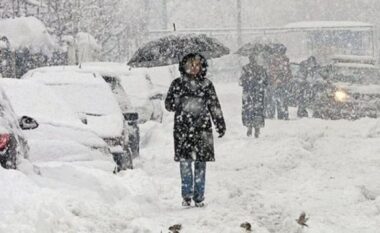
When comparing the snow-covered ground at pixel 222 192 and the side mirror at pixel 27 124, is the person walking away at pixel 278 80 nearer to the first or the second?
the snow-covered ground at pixel 222 192

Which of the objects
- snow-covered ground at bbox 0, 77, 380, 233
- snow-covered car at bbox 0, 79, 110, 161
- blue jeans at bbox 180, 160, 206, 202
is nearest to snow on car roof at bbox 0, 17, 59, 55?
snow-covered ground at bbox 0, 77, 380, 233

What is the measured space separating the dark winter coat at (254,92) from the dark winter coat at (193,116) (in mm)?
7433

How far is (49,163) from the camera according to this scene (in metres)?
8.51

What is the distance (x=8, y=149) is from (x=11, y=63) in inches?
643

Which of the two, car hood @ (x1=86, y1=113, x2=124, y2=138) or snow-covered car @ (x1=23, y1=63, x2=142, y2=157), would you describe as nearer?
car hood @ (x1=86, y1=113, x2=124, y2=138)

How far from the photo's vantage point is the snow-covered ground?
252 inches

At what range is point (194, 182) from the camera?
28.5 ft

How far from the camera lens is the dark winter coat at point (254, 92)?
52.9 ft

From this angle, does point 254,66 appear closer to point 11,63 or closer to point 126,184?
point 126,184

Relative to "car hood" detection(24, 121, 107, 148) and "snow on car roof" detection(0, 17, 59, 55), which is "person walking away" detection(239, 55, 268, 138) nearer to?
"car hood" detection(24, 121, 107, 148)

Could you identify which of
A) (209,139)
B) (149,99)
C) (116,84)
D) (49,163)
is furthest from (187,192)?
(149,99)

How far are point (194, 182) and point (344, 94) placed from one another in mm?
11993

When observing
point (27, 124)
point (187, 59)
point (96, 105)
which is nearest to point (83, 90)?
point (96, 105)

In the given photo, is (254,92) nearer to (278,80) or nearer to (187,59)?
(278,80)
